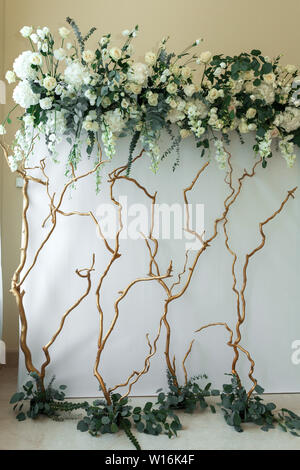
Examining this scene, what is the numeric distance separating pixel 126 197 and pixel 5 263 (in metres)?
0.93

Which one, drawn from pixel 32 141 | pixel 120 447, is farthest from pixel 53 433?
pixel 32 141

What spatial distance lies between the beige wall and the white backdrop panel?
1.52 ft

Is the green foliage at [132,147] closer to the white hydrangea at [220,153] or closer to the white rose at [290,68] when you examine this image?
the white hydrangea at [220,153]

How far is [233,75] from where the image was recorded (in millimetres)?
2137

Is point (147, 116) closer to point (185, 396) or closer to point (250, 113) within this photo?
point (250, 113)

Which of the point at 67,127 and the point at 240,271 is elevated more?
the point at 67,127

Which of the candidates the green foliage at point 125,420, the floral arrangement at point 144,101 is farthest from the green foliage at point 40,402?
the floral arrangement at point 144,101

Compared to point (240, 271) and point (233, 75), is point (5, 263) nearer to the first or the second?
point (240, 271)

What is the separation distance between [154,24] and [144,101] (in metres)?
0.79

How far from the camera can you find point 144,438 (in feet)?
6.25

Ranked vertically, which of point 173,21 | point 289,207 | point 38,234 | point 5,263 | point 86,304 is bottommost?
point 86,304

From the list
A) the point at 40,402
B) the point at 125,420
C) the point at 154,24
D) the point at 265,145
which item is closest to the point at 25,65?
the point at 154,24

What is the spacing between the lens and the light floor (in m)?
1.84

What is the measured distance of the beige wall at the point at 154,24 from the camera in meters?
2.56
